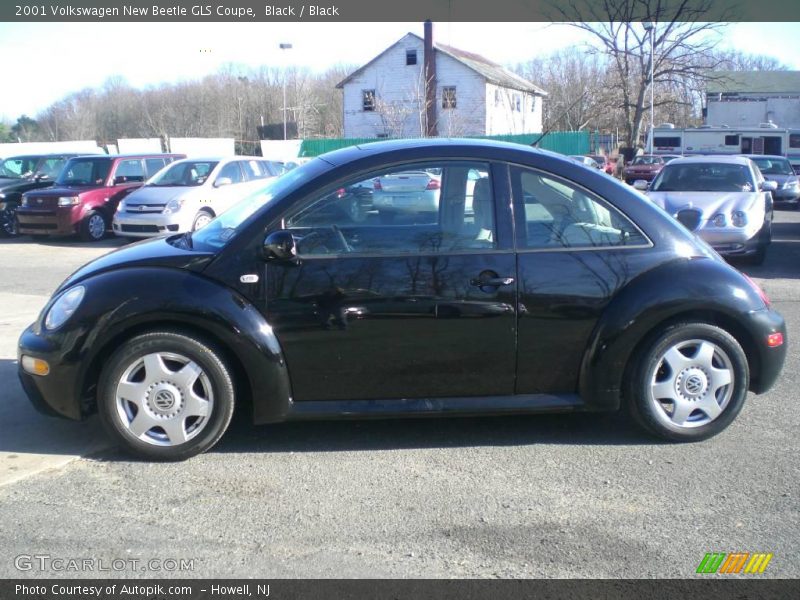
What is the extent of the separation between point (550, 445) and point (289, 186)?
2.22 m

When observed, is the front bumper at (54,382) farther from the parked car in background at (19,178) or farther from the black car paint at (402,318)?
the parked car in background at (19,178)

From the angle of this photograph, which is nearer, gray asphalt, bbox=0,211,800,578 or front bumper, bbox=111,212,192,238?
gray asphalt, bbox=0,211,800,578

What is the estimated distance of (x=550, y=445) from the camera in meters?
4.65

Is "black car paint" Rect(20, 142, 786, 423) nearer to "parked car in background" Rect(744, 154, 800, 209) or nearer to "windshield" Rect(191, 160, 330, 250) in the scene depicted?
"windshield" Rect(191, 160, 330, 250)

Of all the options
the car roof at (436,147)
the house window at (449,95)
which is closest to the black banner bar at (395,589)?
the car roof at (436,147)

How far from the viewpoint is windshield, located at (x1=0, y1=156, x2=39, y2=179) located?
19.1 metres

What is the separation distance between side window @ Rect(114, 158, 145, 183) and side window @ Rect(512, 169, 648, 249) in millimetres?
14094

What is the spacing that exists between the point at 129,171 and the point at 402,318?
14.4 metres

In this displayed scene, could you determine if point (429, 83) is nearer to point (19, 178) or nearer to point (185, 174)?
point (19, 178)

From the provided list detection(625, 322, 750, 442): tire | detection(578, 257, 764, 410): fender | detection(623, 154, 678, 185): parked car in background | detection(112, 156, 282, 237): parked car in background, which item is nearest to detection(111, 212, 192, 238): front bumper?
detection(112, 156, 282, 237): parked car in background

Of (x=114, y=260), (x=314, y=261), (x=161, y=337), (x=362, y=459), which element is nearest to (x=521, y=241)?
(x=314, y=261)

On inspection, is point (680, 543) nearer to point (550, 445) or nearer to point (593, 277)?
point (550, 445)

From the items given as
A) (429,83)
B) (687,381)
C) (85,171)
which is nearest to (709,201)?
(687,381)

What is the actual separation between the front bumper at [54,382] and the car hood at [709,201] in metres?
8.81
